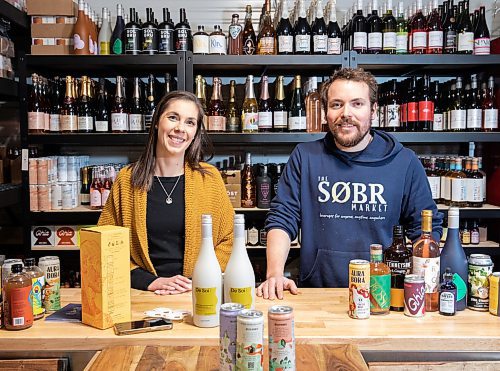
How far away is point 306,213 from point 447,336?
2.58ft

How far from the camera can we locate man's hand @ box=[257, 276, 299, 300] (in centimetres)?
168

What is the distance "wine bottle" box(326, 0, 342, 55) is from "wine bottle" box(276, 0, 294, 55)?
205mm

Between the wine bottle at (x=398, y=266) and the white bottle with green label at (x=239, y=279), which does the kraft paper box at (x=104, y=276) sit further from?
the wine bottle at (x=398, y=266)

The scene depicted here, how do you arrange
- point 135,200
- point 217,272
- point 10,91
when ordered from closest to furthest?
1. point 217,272
2. point 135,200
3. point 10,91

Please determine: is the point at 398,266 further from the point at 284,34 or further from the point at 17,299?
the point at 284,34

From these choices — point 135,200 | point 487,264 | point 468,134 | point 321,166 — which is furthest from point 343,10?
point 487,264

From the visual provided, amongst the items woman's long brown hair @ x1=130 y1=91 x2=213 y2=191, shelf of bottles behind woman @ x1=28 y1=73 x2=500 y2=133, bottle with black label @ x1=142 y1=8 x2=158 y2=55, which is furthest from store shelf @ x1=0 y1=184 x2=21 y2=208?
woman's long brown hair @ x1=130 y1=91 x2=213 y2=191

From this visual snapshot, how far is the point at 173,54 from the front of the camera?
3.04 meters

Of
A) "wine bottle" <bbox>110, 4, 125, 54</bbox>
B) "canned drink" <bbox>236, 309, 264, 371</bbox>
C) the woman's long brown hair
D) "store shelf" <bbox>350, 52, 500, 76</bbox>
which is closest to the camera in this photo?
"canned drink" <bbox>236, 309, 264, 371</bbox>

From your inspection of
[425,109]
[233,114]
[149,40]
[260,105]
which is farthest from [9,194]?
[425,109]

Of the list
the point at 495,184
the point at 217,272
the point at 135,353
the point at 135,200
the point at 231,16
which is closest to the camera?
the point at 135,353

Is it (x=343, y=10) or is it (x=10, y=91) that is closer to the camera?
(x=10, y=91)

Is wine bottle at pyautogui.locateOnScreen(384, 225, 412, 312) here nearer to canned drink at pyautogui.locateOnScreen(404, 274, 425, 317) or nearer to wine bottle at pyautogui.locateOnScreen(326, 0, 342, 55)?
canned drink at pyautogui.locateOnScreen(404, 274, 425, 317)

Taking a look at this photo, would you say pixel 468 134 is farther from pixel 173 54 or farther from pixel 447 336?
pixel 447 336
